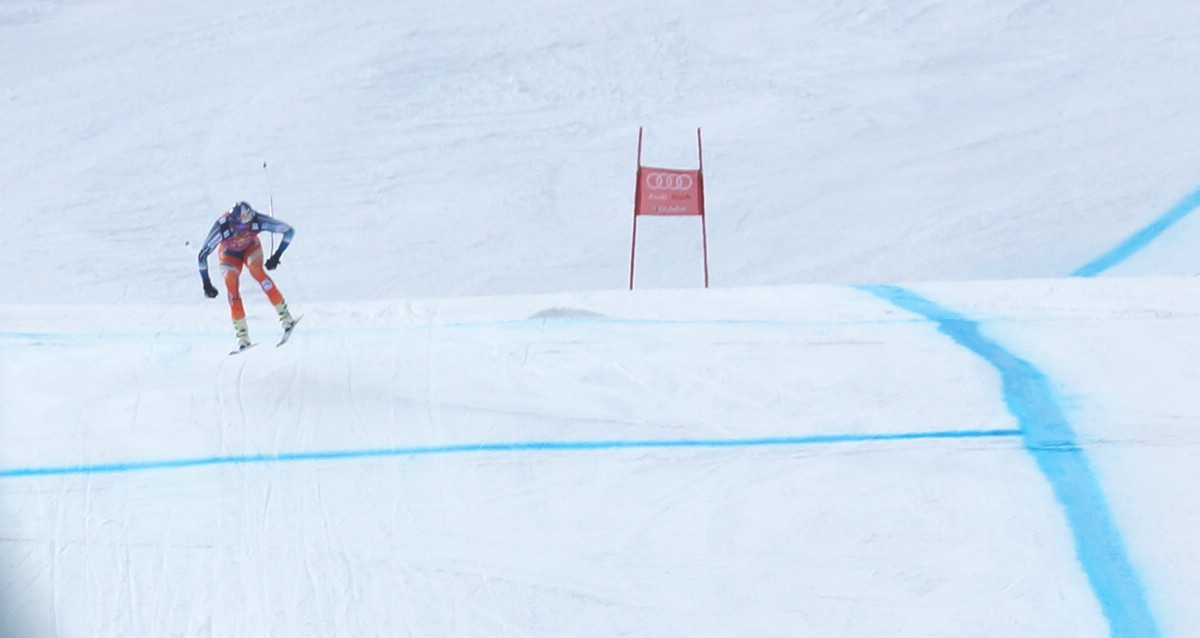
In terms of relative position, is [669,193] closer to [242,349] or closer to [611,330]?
[611,330]

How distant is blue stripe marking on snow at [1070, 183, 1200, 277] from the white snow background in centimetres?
9

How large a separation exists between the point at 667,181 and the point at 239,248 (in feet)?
12.9

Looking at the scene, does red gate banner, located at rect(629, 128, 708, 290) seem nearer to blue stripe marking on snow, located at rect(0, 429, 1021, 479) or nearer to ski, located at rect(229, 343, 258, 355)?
ski, located at rect(229, 343, 258, 355)

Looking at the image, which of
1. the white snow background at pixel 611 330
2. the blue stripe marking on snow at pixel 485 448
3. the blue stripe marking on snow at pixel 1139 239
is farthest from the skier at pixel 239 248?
the blue stripe marking on snow at pixel 1139 239

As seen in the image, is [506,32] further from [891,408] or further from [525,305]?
[891,408]

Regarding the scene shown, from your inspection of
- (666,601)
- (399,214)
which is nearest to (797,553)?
(666,601)

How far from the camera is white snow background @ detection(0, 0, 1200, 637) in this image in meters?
6.20

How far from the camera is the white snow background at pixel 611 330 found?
244 inches

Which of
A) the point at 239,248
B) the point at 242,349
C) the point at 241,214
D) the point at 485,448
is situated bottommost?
the point at 485,448

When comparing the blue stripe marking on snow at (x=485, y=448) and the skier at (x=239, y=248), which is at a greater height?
the skier at (x=239, y=248)

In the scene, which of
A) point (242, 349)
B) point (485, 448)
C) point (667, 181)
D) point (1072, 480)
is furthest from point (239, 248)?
point (1072, 480)

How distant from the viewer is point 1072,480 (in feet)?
22.3

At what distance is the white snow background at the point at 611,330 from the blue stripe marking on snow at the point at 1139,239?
91 mm

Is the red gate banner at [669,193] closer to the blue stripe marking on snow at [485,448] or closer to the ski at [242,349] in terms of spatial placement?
the ski at [242,349]
